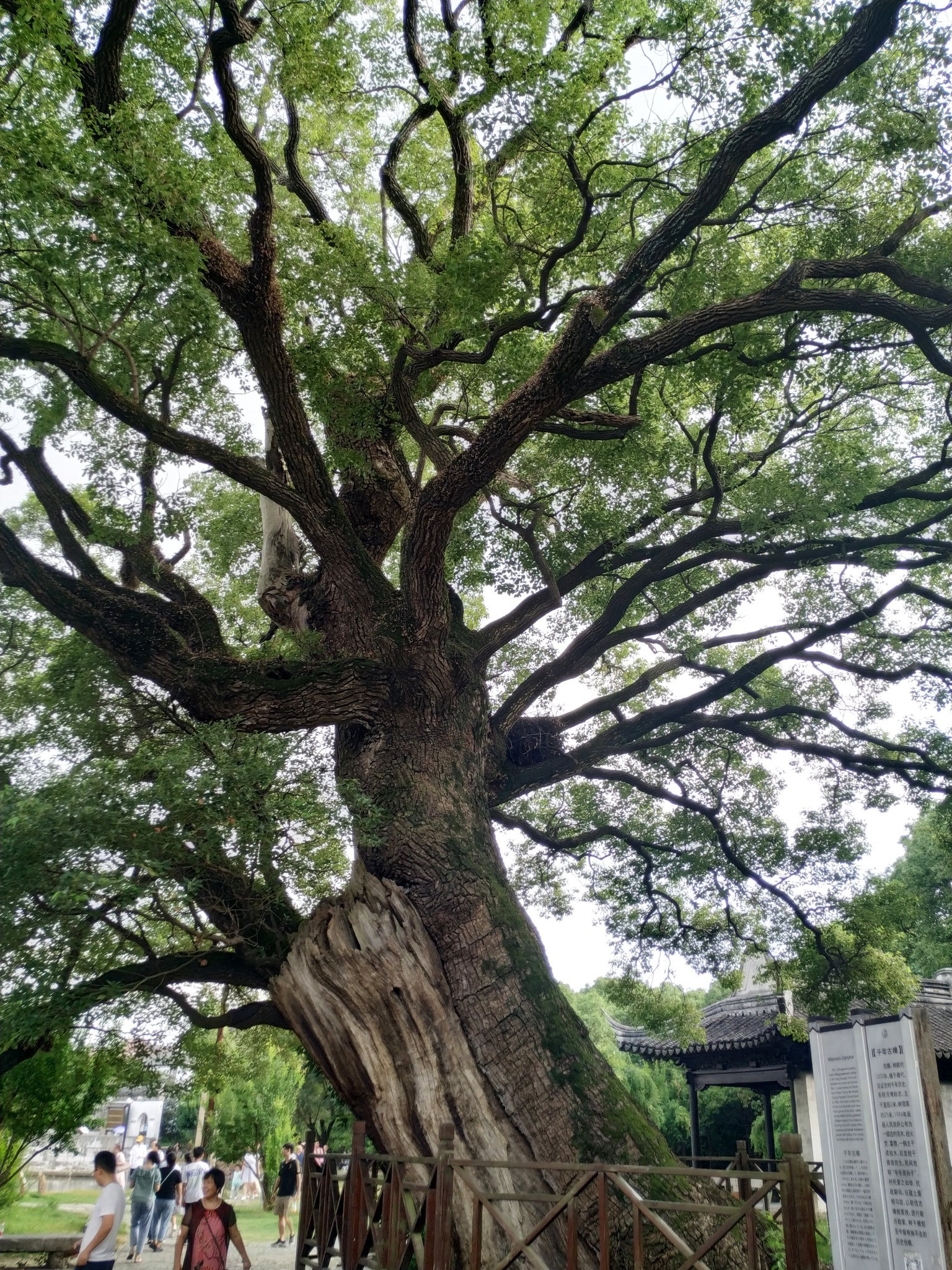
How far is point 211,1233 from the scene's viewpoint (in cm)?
594

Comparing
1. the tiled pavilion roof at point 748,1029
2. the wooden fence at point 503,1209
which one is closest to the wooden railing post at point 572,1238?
the wooden fence at point 503,1209

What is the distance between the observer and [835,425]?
874 centimetres

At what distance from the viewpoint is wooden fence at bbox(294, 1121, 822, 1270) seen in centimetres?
359

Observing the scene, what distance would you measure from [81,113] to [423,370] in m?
2.89

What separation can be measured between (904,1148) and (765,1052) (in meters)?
10.6

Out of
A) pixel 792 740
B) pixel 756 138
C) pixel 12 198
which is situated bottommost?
pixel 792 740

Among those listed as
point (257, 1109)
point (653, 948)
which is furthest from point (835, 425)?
point (257, 1109)

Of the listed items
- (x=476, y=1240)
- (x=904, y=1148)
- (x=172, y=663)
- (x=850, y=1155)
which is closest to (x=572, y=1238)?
(x=476, y=1240)

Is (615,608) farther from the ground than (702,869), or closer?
farther from the ground

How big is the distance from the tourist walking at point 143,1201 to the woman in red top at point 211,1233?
15.9ft

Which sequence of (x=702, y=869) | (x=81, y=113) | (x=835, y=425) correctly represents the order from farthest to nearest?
(x=702, y=869) < (x=835, y=425) < (x=81, y=113)

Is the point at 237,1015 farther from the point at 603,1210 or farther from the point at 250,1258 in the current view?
the point at 250,1258

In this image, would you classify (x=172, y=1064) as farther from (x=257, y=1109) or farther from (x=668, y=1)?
(x=257, y=1109)

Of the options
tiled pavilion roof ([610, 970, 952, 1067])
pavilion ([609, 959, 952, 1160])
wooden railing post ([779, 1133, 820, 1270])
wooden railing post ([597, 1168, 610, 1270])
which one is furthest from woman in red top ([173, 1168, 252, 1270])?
tiled pavilion roof ([610, 970, 952, 1067])
